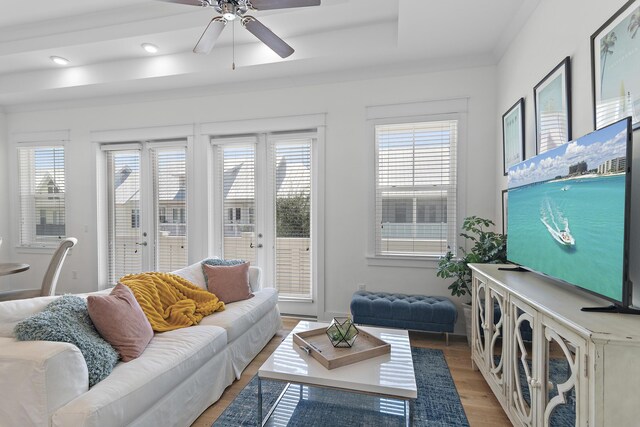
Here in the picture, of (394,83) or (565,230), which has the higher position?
(394,83)

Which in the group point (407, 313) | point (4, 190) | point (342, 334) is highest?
point (4, 190)

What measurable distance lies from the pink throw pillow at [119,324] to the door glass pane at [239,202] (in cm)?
218

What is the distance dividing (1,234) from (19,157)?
1.20 m

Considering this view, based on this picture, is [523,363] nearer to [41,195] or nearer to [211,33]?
[211,33]

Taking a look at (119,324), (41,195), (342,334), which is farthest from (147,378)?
(41,195)

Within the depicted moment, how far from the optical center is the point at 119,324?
72.4 inches

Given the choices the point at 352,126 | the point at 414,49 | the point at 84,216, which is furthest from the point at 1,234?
the point at 414,49

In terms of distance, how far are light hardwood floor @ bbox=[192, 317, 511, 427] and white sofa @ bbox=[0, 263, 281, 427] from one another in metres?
0.07

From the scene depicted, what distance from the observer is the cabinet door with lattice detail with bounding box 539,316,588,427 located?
1.12 meters

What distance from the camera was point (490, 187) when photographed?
3.31 m

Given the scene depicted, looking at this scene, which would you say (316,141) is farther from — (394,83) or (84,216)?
(84,216)

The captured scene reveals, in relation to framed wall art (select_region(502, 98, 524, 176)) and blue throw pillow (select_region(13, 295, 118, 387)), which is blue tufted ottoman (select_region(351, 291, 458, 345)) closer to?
framed wall art (select_region(502, 98, 524, 176))

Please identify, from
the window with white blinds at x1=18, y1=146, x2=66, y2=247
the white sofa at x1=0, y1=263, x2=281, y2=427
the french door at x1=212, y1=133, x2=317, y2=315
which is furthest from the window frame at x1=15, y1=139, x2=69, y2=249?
the white sofa at x1=0, y1=263, x2=281, y2=427

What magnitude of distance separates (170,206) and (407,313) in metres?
3.36
